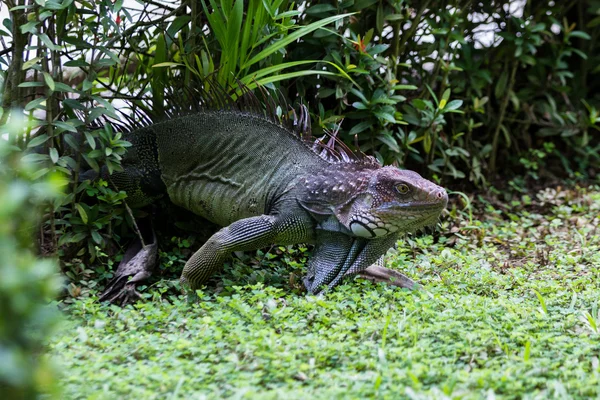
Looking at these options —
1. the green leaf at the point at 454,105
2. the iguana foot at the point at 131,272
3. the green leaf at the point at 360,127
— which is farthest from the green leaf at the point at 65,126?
the green leaf at the point at 454,105

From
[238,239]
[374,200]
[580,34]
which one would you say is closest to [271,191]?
[238,239]

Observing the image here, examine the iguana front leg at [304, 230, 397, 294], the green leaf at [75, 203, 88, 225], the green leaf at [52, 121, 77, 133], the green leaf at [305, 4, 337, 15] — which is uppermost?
the green leaf at [305, 4, 337, 15]

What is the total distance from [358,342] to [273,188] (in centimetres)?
159

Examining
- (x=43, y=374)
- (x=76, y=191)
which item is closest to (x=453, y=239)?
(x=76, y=191)

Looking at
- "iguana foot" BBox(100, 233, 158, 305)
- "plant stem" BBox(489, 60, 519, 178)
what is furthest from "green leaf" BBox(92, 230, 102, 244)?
"plant stem" BBox(489, 60, 519, 178)

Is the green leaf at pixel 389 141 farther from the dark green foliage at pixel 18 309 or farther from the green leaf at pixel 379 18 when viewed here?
the dark green foliage at pixel 18 309

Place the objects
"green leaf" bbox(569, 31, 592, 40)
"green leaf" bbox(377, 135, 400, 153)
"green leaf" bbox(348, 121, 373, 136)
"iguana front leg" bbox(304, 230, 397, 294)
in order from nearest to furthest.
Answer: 1. "iguana front leg" bbox(304, 230, 397, 294)
2. "green leaf" bbox(348, 121, 373, 136)
3. "green leaf" bbox(377, 135, 400, 153)
4. "green leaf" bbox(569, 31, 592, 40)

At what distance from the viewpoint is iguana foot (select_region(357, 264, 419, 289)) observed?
4910 millimetres

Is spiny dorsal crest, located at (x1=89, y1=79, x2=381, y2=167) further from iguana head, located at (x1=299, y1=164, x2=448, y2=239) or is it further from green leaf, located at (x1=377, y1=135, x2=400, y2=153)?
green leaf, located at (x1=377, y1=135, x2=400, y2=153)

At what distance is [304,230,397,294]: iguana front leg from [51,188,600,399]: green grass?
0.13 m

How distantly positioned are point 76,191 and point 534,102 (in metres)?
5.29

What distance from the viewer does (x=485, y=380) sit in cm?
336

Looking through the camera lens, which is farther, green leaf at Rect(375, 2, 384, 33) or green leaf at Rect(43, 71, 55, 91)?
green leaf at Rect(375, 2, 384, 33)

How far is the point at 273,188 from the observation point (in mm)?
5113
